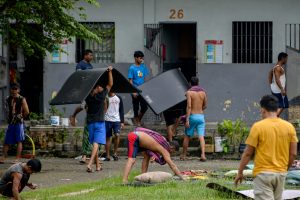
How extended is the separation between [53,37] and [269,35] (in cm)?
739

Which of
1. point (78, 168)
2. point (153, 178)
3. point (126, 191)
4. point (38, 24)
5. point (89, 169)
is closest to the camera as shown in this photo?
point (126, 191)

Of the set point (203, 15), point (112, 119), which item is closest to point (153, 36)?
point (203, 15)

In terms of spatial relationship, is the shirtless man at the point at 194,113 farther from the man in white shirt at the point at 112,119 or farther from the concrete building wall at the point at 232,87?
the concrete building wall at the point at 232,87

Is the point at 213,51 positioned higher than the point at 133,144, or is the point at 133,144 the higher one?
the point at 213,51

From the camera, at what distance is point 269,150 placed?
1093 centimetres

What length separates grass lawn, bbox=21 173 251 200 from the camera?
44.0 feet

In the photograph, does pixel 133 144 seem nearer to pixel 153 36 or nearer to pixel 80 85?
pixel 80 85

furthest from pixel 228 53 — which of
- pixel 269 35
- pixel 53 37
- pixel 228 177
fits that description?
pixel 228 177

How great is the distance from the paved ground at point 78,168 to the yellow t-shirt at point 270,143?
19.5ft

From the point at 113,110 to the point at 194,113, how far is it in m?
1.87

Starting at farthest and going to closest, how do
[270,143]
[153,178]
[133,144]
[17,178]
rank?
[133,144] → [153,178] → [17,178] → [270,143]

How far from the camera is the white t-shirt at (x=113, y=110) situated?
66.9 feet

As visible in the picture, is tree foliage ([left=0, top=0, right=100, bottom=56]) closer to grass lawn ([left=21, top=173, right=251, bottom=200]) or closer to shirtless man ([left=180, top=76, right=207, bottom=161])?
shirtless man ([left=180, top=76, right=207, bottom=161])

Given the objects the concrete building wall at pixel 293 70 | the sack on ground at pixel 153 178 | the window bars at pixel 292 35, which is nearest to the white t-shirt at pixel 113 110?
the sack on ground at pixel 153 178
